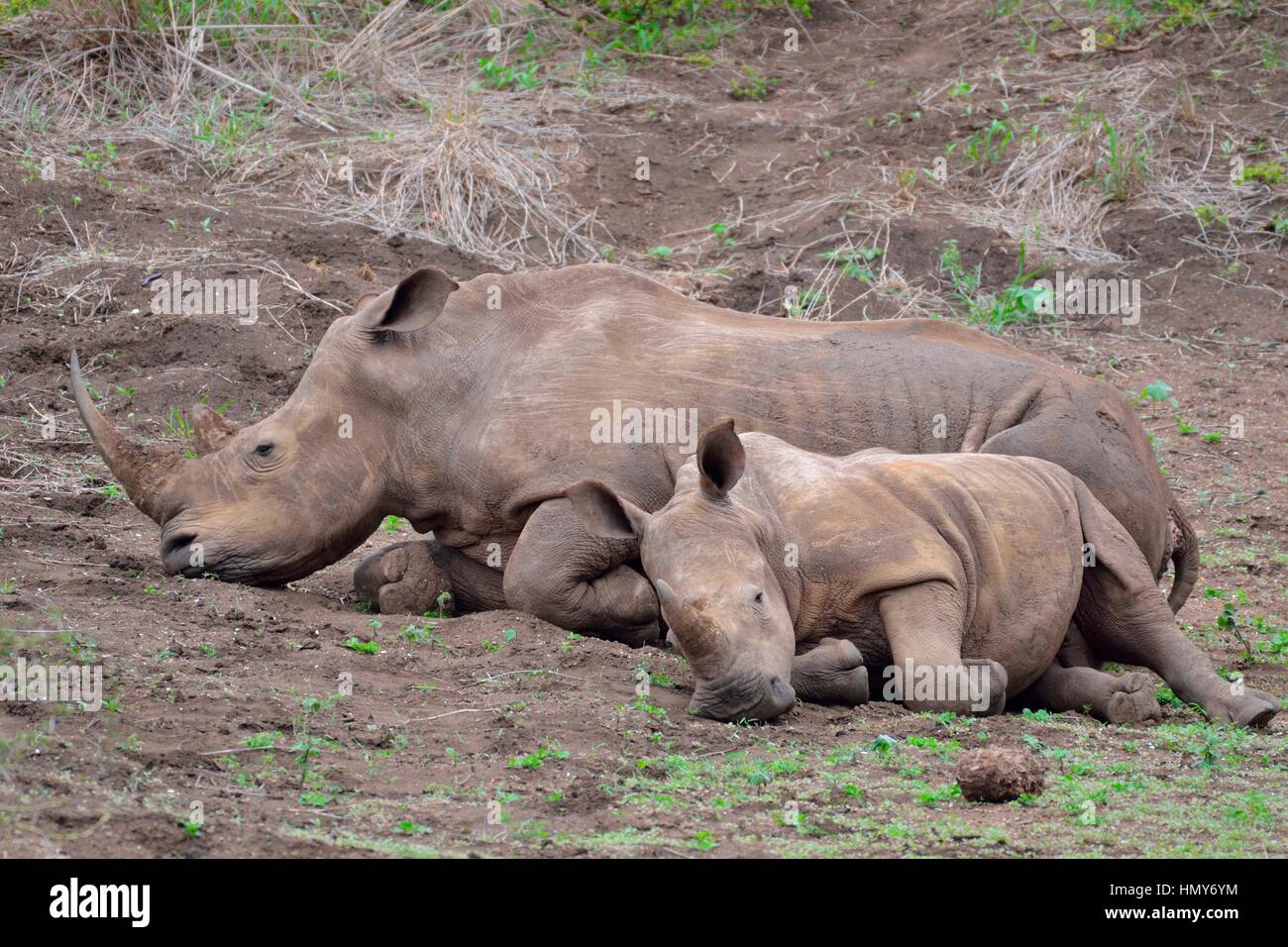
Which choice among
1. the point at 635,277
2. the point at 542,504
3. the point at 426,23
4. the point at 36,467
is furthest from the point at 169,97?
the point at 542,504

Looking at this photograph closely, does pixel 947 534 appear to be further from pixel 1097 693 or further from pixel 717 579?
pixel 717 579

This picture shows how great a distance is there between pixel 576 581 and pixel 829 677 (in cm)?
129

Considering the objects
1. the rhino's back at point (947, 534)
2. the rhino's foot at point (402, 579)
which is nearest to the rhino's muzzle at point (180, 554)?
the rhino's foot at point (402, 579)

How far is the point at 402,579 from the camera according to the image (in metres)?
7.51

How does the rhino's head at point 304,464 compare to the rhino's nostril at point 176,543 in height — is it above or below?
above

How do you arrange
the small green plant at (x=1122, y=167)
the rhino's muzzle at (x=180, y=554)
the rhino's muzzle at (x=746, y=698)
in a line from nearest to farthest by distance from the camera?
the rhino's muzzle at (x=746, y=698) < the rhino's muzzle at (x=180, y=554) < the small green plant at (x=1122, y=167)

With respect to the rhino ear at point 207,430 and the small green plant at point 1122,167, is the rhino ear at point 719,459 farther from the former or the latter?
the small green plant at point 1122,167

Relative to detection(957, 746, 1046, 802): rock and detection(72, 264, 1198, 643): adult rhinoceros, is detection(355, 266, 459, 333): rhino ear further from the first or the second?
detection(957, 746, 1046, 802): rock

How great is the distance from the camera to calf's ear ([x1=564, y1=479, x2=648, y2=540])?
6363 millimetres

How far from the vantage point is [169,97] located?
42.7 ft

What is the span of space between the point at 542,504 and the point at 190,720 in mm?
2225

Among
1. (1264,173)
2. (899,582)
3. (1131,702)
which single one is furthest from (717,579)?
(1264,173)

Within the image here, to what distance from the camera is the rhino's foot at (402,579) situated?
748 centimetres

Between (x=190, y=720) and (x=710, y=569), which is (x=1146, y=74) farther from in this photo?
(x=190, y=720)
